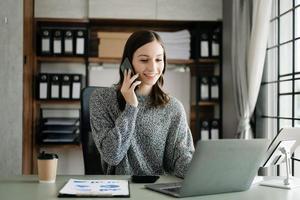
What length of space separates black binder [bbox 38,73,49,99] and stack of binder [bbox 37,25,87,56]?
0.67ft

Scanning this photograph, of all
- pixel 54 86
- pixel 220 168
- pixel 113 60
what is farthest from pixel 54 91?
pixel 220 168

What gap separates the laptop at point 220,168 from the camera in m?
1.26

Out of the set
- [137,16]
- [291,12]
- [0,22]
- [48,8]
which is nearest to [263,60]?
[291,12]

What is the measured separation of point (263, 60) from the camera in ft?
10.1

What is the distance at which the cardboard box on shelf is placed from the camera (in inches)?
143

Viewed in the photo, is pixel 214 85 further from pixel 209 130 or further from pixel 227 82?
pixel 209 130

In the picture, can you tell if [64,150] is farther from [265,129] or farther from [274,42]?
[274,42]

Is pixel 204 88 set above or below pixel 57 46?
below

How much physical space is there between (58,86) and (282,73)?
1852 mm

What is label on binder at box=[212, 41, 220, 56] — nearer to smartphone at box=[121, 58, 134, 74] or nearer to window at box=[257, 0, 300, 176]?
window at box=[257, 0, 300, 176]

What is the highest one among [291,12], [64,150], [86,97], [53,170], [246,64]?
[291,12]

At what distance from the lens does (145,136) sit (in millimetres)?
1883

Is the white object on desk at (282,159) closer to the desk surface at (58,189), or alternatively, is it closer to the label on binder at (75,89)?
the desk surface at (58,189)

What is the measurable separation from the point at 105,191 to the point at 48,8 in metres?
2.65
